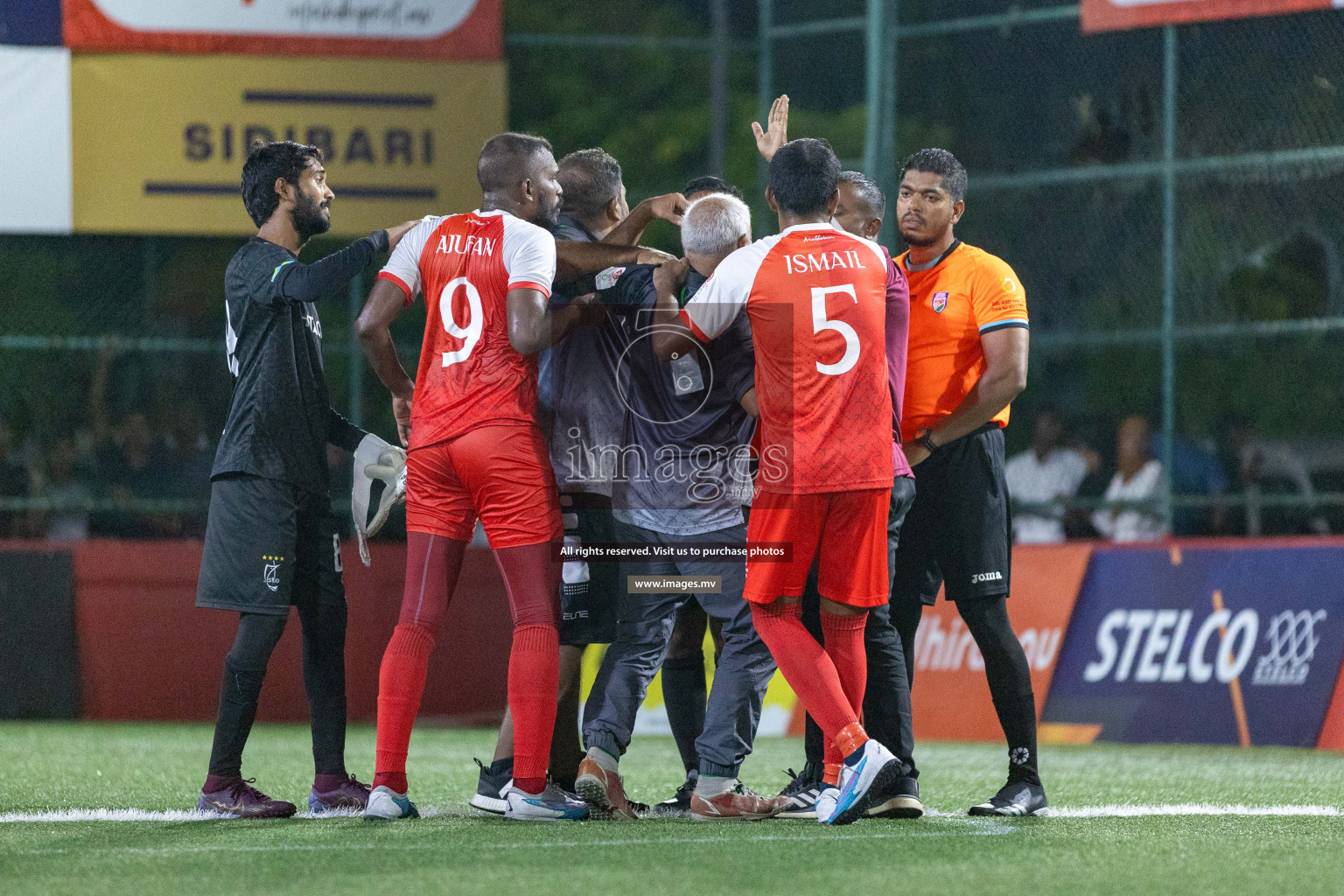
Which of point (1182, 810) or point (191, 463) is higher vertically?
point (191, 463)

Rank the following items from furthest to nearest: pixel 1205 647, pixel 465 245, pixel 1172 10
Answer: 1. pixel 1172 10
2. pixel 1205 647
3. pixel 465 245

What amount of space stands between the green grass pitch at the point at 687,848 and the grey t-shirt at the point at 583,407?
1.26 m

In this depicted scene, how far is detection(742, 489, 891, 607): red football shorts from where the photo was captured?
5719mm

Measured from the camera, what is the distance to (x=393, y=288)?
19.3 feet

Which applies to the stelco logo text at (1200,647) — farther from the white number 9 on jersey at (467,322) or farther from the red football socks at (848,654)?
the white number 9 on jersey at (467,322)

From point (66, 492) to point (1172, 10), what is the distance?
8511mm

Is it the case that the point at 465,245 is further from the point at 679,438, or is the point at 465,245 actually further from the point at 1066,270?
the point at 1066,270

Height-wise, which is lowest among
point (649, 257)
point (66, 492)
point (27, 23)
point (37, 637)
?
point (37, 637)

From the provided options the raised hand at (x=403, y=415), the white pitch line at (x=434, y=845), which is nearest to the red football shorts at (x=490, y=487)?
the raised hand at (x=403, y=415)

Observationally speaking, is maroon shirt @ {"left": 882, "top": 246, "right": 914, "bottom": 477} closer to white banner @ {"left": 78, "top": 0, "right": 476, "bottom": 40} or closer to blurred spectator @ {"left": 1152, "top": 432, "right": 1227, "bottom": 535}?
blurred spectator @ {"left": 1152, "top": 432, "right": 1227, "bottom": 535}

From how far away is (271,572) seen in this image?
6.07m

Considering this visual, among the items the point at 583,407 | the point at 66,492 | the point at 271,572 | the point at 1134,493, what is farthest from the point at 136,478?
the point at 583,407

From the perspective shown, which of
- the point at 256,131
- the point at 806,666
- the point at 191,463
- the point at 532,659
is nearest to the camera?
the point at 806,666

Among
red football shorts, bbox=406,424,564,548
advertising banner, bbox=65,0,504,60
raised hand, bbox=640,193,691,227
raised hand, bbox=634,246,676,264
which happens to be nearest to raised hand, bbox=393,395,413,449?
red football shorts, bbox=406,424,564,548
